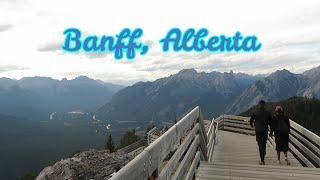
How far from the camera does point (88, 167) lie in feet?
80.0

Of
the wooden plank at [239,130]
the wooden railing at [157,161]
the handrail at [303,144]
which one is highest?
the wooden railing at [157,161]

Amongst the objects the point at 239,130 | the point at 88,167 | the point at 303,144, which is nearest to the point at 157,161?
the point at 303,144

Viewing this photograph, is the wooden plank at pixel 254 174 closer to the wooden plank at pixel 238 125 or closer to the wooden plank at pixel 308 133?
the wooden plank at pixel 308 133

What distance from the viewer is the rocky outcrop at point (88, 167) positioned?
76.2ft

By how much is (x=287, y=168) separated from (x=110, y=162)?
14547mm

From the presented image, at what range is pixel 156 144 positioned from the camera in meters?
4.64

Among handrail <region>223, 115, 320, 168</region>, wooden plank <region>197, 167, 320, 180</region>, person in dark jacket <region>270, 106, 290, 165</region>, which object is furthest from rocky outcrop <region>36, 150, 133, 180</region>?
wooden plank <region>197, 167, 320, 180</region>

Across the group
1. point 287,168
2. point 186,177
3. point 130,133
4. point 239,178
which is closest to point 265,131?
point 287,168

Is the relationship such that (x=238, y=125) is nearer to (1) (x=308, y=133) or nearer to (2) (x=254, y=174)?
(1) (x=308, y=133)

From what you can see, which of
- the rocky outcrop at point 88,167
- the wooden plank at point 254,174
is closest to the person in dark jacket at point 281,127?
the wooden plank at point 254,174

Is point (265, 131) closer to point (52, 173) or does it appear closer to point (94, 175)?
point (94, 175)

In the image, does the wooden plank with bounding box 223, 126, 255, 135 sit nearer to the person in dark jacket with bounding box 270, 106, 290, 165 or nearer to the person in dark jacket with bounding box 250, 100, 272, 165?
the person in dark jacket with bounding box 270, 106, 290, 165

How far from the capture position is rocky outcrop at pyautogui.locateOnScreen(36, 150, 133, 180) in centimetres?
2322

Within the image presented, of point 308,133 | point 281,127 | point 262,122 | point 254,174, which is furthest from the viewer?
point 281,127
